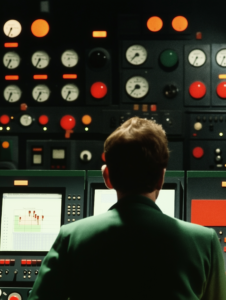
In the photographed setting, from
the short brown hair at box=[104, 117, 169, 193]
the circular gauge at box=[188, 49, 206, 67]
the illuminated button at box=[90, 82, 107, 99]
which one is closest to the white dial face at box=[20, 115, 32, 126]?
the illuminated button at box=[90, 82, 107, 99]

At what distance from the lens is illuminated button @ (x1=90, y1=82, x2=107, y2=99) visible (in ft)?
9.36

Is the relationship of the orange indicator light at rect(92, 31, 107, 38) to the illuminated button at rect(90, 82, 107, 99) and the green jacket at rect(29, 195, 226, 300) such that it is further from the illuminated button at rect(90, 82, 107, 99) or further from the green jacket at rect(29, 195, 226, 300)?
the green jacket at rect(29, 195, 226, 300)

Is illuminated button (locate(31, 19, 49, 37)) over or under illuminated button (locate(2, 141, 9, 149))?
over

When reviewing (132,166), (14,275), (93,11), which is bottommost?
(14,275)

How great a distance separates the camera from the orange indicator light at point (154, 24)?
9.42ft

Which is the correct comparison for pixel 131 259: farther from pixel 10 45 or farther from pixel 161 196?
pixel 10 45

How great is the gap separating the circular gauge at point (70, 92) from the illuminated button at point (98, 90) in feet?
0.43

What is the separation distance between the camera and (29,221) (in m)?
1.90

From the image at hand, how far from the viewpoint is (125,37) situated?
2889 mm

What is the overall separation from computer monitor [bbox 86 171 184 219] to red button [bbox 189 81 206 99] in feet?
3.53

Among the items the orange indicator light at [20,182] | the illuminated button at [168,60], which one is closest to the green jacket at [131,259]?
the orange indicator light at [20,182]

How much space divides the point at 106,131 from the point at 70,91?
0.42m

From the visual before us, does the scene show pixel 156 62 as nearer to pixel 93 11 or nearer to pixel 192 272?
pixel 93 11

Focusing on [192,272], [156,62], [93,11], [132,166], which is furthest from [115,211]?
[93,11]
